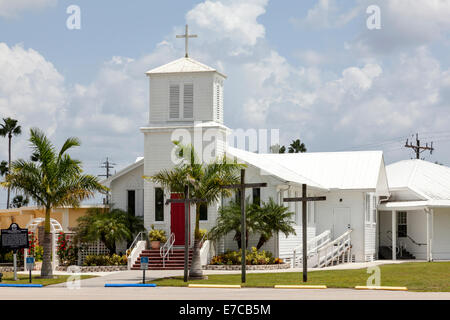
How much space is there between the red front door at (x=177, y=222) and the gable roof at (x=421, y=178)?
1605cm

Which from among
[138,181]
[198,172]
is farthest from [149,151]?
[198,172]

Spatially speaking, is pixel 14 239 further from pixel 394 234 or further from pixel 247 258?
pixel 394 234

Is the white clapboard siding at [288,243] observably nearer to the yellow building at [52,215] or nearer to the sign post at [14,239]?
the yellow building at [52,215]

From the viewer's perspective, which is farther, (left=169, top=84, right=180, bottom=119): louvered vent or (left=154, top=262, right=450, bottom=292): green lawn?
(left=169, top=84, right=180, bottom=119): louvered vent

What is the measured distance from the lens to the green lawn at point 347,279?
2436 cm

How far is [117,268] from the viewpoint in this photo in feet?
110

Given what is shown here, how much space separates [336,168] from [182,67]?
13338 mm

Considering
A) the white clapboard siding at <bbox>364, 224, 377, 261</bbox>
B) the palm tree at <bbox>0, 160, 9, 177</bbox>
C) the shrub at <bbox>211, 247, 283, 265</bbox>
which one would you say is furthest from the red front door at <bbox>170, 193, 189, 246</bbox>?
the palm tree at <bbox>0, 160, 9, 177</bbox>

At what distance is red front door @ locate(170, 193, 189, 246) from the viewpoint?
1385 inches

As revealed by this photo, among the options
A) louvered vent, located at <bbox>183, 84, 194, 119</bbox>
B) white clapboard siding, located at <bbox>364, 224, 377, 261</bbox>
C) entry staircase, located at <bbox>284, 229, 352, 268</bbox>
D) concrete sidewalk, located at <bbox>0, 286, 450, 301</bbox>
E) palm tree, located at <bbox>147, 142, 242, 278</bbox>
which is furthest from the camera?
white clapboard siding, located at <bbox>364, 224, 377, 261</bbox>

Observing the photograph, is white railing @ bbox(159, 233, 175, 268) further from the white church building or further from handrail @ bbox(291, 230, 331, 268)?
handrail @ bbox(291, 230, 331, 268)

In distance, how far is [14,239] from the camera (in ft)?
97.1

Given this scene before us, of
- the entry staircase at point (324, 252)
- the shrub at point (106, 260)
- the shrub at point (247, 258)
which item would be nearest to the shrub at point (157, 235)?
the shrub at point (106, 260)

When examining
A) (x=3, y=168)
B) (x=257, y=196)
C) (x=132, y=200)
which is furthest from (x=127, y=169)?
(x=3, y=168)
